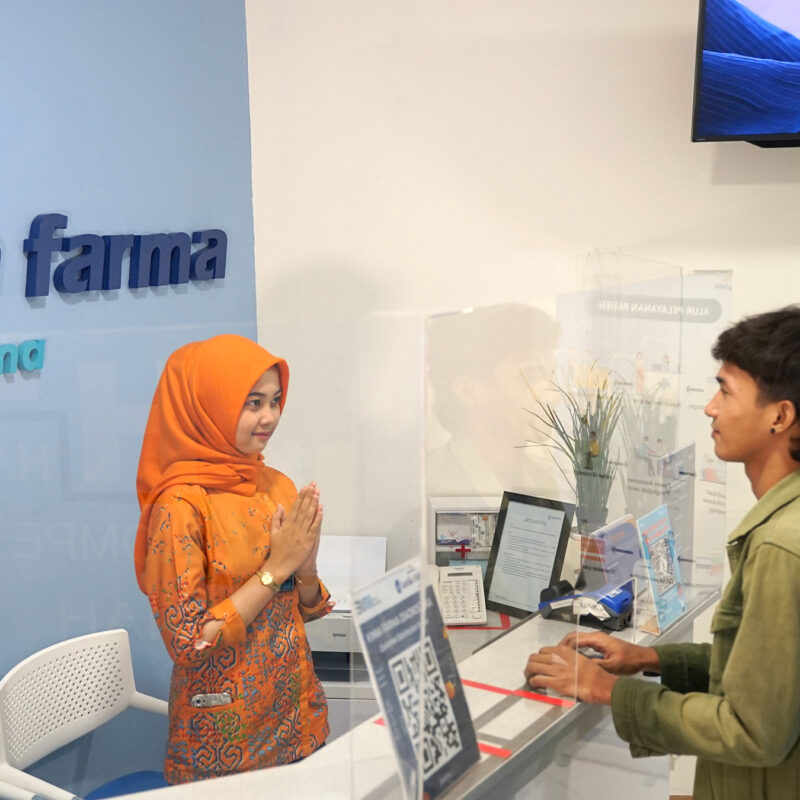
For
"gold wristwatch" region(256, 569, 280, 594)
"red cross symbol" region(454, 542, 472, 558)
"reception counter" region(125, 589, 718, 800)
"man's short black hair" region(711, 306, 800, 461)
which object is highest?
"man's short black hair" region(711, 306, 800, 461)

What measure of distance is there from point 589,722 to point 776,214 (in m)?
1.94

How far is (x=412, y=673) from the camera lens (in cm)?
122

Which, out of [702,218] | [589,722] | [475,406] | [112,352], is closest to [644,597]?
[589,722]

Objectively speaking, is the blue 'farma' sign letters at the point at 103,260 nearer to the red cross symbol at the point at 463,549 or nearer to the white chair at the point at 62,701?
the white chair at the point at 62,701

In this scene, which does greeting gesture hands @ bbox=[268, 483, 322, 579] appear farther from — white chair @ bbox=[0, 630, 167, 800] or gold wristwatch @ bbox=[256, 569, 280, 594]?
white chair @ bbox=[0, 630, 167, 800]

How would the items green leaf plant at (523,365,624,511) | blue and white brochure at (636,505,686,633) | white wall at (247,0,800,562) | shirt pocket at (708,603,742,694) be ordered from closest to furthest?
shirt pocket at (708,603,742,694)
green leaf plant at (523,365,624,511)
blue and white brochure at (636,505,686,633)
white wall at (247,0,800,562)

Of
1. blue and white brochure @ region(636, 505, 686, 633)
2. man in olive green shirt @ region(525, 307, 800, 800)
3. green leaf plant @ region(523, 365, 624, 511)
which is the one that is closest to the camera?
man in olive green shirt @ region(525, 307, 800, 800)

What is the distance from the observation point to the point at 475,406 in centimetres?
129

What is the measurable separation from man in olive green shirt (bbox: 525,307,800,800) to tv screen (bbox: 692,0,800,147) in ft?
5.11

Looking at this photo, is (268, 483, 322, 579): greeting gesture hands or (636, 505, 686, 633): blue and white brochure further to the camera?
(636, 505, 686, 633): blue and white brochure

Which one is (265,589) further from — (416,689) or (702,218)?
(702,218)

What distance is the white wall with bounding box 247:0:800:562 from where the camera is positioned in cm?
299

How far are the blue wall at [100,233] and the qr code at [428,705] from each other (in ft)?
1.64

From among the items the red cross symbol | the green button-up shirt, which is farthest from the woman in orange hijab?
the green button-up shirt
